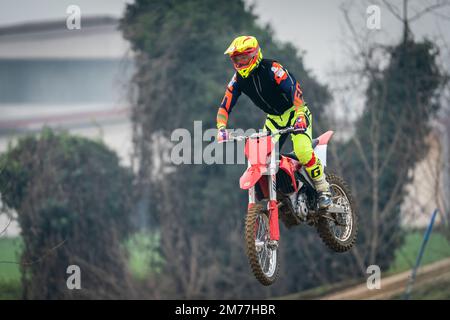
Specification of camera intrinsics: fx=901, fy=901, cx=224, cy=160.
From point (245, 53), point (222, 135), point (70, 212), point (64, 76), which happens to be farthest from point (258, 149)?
point (64, 76)

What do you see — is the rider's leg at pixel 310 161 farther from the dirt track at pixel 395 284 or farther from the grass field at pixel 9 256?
the grass field at pixel 9 256

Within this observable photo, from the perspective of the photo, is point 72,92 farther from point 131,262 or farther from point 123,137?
point 131,262

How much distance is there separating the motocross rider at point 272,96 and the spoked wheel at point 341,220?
475 mm

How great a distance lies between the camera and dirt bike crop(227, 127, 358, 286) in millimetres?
11383

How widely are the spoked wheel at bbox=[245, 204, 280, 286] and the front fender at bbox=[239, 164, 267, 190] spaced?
389 millimetres

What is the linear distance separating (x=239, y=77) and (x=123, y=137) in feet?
94.4

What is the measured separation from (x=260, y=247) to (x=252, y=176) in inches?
36.1

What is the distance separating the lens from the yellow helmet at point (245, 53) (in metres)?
10.8

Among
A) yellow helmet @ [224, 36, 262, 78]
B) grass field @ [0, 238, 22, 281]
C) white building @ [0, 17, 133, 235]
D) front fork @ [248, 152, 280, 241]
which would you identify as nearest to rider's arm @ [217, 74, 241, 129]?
yellow helmet @ [224, 36, 262, 78]

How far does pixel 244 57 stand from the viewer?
11.0 meters
